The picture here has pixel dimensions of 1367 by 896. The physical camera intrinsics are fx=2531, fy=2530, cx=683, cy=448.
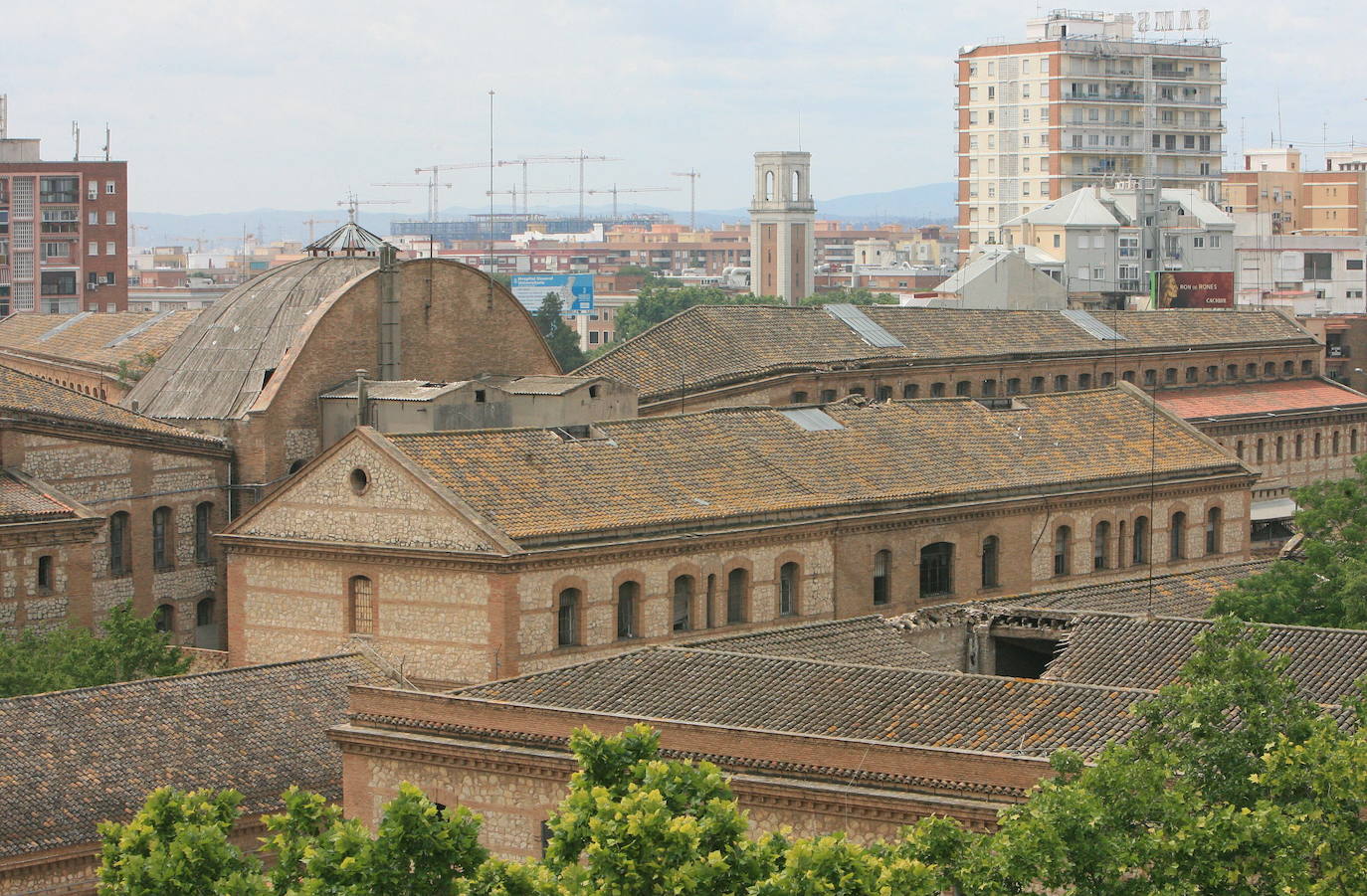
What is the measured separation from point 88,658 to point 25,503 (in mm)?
7390

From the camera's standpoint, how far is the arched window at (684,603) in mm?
60062

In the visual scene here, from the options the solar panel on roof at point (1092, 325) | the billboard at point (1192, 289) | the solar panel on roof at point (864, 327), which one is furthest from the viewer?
the billboard at point (1192, 289)

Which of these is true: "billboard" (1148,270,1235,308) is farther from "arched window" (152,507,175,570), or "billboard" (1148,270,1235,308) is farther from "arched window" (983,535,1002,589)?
"arched window" (152,507,175,570)

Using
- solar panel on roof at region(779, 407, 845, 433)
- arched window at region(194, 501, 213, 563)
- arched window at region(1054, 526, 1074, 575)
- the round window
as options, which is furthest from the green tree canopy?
the round window

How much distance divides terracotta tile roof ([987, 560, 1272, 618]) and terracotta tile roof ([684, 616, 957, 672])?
3.95 meters

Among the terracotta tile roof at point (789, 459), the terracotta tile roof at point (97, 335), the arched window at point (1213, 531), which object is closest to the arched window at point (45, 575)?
the terracotta tile roof at point (789, 459)

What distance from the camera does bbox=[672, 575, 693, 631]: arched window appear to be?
60.1 metres

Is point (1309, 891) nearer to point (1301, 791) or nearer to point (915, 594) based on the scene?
point (1301, 791)

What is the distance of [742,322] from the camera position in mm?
90125

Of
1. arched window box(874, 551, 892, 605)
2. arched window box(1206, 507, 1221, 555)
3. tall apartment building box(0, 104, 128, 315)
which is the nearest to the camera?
arched window box(874, 551, 892, 605)

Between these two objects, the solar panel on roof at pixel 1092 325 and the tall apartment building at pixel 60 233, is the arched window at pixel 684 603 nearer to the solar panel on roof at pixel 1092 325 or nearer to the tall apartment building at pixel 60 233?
the solar panel on roof at pixel 1092 325

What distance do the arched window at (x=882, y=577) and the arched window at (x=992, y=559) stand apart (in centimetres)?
400

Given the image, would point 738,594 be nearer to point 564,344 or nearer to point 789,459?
point 789,459

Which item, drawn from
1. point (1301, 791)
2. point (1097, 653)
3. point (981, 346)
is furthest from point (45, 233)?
point (1301, 791)
